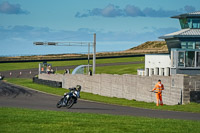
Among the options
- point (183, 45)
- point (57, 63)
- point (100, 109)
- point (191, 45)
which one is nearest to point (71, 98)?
point (100, 109)

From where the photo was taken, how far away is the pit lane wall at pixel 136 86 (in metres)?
26.6

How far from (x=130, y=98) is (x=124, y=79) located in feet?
6.80

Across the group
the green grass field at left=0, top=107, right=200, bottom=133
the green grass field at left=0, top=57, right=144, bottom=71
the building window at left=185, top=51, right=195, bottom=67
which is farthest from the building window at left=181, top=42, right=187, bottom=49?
the green grass field at left=0, top=57, right=144, bottom=71

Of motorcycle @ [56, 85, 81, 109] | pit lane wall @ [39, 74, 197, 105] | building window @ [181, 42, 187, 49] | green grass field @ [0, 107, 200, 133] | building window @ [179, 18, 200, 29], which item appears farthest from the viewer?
building window @ [179, 18, 200, 29]

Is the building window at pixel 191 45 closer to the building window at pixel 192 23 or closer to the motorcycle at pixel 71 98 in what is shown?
the building window at pixel 192 23

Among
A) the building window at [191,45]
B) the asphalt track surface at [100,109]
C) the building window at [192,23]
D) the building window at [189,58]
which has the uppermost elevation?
the building window at [192,23]

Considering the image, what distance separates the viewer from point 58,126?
13570 mm

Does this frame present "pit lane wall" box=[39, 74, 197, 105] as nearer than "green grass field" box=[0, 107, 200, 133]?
No

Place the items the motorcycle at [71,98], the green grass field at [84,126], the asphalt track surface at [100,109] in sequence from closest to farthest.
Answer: the green grass field at [84,126], the asphalt track surface at [100,109], the motorcycle at [71,98]

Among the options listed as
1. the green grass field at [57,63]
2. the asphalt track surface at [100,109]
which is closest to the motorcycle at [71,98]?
the asphalt track surface at [100,109]

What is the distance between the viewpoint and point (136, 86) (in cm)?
3409

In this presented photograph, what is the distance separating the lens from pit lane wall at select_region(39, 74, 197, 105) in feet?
87.4

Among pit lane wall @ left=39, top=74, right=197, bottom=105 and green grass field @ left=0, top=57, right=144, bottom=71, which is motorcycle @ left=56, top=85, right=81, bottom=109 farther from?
green grass field @ left=0, top=57, right=144, bottom=71

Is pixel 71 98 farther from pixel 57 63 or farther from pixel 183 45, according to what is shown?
pixel 57 63
